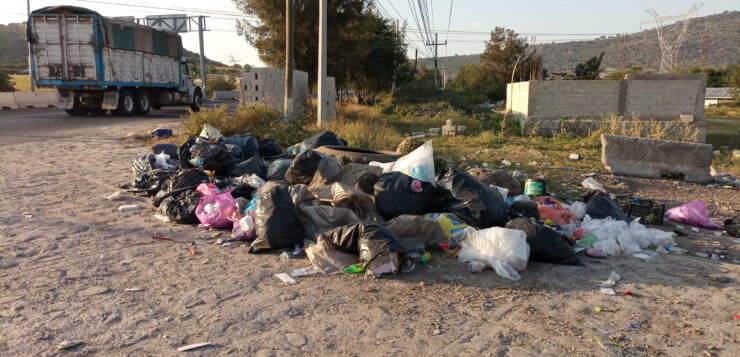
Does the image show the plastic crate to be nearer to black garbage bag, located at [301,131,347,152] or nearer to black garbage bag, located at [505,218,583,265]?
black garbage bag, located at [505,218,583,265]

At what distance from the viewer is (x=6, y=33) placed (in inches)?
3794

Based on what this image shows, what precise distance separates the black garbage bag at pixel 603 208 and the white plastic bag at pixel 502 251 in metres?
1.72

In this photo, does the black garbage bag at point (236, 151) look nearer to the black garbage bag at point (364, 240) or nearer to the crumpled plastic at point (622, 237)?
the black garbage bag at point (364, 240)

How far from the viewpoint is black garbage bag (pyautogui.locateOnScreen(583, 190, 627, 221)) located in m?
5.57

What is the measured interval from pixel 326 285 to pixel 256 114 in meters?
7.49

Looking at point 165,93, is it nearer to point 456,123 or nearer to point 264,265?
point 456,123

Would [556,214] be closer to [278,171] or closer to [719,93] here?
[278,171]

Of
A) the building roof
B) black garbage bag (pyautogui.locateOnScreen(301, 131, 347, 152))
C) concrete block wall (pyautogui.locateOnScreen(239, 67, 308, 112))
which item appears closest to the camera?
black garbage bag (pyautogui.locateOnScreen(301, 131, 347, 152))

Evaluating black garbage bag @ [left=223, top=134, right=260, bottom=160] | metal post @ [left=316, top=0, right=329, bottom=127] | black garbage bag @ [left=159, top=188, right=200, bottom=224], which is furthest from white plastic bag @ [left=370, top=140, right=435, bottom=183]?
metal post @ [left=316, top=0, right=329, bottom=127]

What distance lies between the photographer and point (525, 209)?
5.38 m

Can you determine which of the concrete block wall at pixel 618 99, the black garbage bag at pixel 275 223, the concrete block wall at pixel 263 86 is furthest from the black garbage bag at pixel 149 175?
the concrete block wall at pixel 618 99

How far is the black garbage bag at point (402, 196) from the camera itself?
197 inches

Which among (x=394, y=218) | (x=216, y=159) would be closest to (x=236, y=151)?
(x=216, y=159)

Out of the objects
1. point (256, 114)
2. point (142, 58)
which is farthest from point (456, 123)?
point (142, 58)
